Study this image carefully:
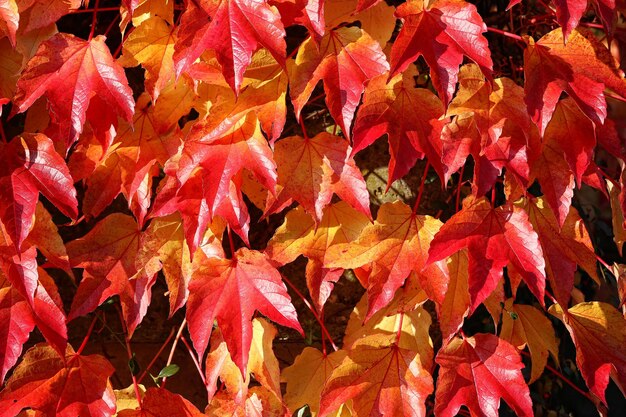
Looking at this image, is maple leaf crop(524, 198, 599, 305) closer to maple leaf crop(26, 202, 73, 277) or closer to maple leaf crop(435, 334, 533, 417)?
maple leaf crop(435, 334, 533, 417)

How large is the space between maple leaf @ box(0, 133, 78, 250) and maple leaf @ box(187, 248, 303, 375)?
0.22 metres

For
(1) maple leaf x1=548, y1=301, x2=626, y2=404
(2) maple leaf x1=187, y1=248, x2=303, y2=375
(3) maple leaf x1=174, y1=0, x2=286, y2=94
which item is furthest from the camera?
(1) maple leaf x1=548, y1=301, x2=626, y2=404

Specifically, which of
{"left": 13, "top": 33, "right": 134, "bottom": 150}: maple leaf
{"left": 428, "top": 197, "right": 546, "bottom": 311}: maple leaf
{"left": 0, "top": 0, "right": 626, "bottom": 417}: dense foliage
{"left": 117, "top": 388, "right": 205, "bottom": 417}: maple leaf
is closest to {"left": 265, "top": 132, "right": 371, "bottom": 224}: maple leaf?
{"left": 0, "top": 0, "right": 626, "bottom": 417}: dense foliage

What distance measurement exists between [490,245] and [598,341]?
0.28 metres

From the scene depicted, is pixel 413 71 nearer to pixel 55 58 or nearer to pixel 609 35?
pixel 609 35

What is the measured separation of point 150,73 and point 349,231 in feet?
1.26

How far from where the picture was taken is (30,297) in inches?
45.6

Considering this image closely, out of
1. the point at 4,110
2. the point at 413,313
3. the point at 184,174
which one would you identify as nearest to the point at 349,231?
the point at 413,313

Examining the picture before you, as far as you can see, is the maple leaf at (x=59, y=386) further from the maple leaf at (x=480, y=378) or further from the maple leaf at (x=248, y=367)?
the maple leaf at (x=480, y=378)

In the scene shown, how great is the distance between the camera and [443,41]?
43.0 inches

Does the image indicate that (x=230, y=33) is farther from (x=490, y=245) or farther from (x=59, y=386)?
(x=59, y=386)

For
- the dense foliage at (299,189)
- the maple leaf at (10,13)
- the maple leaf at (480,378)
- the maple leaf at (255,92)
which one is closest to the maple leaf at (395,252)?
the dense foliage at (299,189)

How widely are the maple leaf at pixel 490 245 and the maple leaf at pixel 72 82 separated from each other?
483mm

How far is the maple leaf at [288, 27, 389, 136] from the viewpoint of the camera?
44.1 inches
